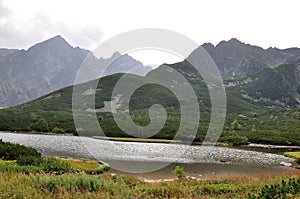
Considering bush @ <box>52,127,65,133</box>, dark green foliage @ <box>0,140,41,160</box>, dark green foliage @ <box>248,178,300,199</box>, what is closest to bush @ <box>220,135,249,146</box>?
bush @ <box>52,127,65,133</box>

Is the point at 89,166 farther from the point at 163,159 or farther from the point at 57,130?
the point at 57,130

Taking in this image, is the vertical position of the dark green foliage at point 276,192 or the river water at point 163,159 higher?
the dark green foliage at point 276,192

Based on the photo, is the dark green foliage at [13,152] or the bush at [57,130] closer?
the dark green foliage at [13,152]

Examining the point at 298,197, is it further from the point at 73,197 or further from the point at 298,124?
the point at 298,124

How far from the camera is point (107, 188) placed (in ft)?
39.9

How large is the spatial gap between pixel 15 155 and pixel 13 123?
101006 mm

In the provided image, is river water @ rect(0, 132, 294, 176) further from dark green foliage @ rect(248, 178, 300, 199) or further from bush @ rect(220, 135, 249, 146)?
bush @ rect(220, 135, 249, 146)

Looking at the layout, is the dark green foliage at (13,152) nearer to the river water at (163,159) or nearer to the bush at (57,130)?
the river water at (163,159)

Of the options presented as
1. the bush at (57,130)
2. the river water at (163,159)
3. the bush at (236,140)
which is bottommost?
the river water at (163,159)

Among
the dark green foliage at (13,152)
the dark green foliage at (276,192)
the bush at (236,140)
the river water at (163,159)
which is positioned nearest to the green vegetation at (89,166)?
the river water at (163,159)

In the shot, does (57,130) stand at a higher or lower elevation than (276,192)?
lower

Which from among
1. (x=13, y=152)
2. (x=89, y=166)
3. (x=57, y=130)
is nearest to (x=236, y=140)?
(x=57, y=130)

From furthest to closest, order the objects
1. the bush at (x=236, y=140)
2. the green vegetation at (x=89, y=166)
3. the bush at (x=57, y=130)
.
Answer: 1. the bush at (x=57, y=130)
2. the bush at (x=236, y=140)
3. the green vegetation at (x=89, y=166)

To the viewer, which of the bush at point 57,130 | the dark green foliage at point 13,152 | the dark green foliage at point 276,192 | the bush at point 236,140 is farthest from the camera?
the bush at point 57,130
